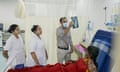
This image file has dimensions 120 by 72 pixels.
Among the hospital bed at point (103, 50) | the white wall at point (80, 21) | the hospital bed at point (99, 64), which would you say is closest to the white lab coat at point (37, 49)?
the hospital bed at point (99, 64)

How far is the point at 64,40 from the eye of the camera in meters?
4.02

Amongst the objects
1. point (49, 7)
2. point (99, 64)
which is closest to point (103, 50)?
point (99, 64)

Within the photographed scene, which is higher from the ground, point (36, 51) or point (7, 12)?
point (7, 12)

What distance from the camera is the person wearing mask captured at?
13.0 ft

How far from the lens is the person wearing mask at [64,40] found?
3.96 m

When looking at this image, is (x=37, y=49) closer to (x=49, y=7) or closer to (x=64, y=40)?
(x=64, y=40)

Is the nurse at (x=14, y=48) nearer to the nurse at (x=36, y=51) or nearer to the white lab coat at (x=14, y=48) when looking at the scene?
the white lab coat at (x=14, y=48)

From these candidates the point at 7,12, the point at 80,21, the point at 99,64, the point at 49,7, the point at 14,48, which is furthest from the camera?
the point at 7,12

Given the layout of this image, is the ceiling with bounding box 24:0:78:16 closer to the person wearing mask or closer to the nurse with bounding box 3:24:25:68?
the person wearing mask

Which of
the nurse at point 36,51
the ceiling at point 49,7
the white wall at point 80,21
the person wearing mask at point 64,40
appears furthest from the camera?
the white wall at point 80,21

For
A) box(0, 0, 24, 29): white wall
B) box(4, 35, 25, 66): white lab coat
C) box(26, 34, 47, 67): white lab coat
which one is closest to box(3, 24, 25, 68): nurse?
box(4, 35, 25, 66): white lab coat

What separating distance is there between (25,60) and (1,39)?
4146 millimetres

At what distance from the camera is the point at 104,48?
97.5 inches

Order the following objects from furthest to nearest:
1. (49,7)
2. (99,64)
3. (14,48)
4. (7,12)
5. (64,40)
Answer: (7,12)
(49,7)
(64,40)
(14,48)
(99,64)
